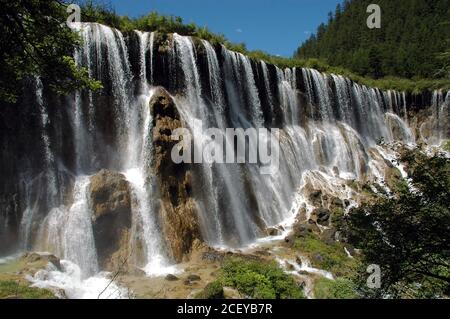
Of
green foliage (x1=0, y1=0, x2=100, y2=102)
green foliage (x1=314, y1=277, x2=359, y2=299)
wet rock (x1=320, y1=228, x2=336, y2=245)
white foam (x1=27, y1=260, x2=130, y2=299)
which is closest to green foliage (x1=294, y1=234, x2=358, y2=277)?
wet rock (x1=320, y1=228, x2=336, y2=245)

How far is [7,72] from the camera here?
25.0 ft

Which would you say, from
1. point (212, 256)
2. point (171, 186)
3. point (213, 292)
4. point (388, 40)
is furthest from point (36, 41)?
point (388, 40)

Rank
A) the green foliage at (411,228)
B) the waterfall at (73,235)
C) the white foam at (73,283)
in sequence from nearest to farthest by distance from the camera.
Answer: the green foliage at (411,228), the white foam at (73,283), the waterfall at (73,235)

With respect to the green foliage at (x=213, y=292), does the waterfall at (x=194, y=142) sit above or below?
above

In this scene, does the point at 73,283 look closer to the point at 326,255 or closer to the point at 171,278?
the point at 171,278

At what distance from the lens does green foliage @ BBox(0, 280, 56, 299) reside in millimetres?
9719

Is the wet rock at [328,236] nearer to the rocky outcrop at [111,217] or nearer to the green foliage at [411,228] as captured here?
the rocky outcrop at [111,217]

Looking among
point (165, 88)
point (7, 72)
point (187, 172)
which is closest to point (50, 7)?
point (7, 72)

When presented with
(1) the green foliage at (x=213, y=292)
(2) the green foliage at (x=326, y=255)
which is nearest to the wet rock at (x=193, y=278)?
(1) the green foliage at (x=213, y=292)

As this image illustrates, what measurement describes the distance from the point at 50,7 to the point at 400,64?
6187 cm

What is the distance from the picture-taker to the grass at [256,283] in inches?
408

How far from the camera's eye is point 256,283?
421 inches

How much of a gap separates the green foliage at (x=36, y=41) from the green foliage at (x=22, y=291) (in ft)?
16.5
